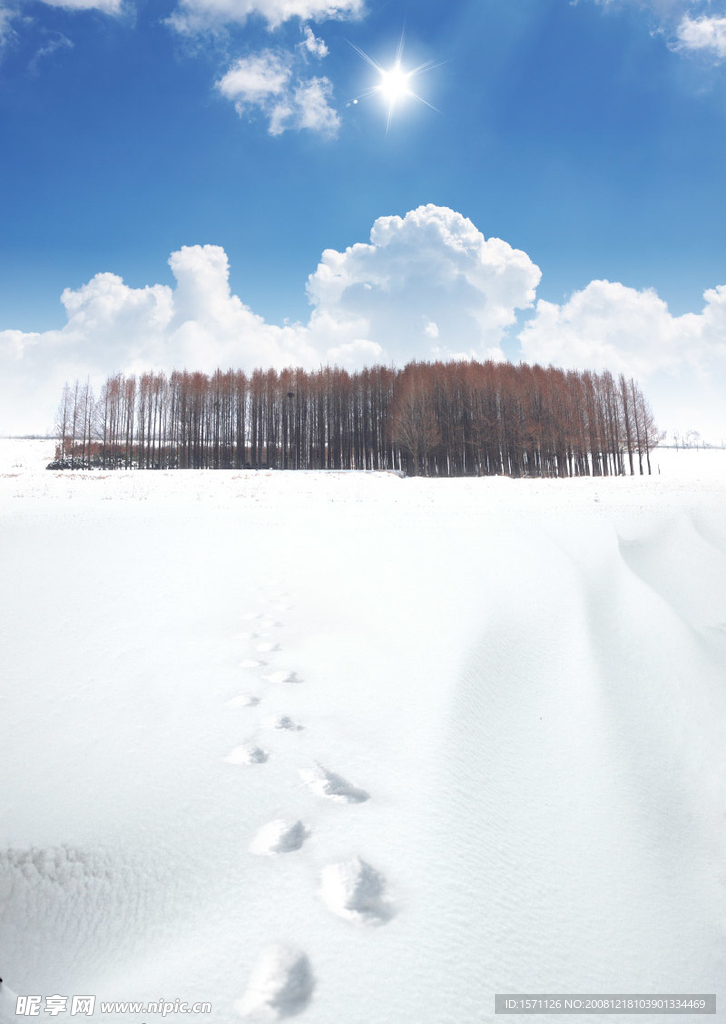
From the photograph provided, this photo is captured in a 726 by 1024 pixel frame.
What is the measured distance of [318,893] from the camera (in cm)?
183

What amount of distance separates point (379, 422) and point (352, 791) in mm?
45509

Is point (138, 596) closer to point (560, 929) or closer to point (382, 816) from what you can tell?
point (382, 816)

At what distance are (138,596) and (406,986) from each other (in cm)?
479

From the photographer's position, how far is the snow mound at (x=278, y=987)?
4.59 ft

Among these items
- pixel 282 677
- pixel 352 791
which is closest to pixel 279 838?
pixel 352 791

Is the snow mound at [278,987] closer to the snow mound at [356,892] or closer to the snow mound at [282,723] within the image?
the snow mound at [356,892]

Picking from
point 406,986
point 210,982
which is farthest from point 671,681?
point 210,982

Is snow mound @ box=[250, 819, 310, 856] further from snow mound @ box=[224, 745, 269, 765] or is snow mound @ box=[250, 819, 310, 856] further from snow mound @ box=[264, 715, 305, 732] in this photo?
snow mound @ box=[264, 715, 305, 732]

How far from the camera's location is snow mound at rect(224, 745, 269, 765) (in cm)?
267

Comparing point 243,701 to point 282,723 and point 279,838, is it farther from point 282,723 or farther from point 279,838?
point 279,838

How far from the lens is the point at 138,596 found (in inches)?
212

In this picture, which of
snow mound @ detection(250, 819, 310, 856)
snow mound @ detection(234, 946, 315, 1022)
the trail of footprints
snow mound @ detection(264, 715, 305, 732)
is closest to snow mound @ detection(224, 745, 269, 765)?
the trail of footprints

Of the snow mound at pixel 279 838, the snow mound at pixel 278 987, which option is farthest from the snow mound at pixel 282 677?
the snow mound at pixel 278 987

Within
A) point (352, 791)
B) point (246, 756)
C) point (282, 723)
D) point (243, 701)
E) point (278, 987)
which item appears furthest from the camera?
point (243, 701)
